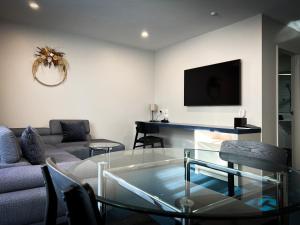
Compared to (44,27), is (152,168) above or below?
below

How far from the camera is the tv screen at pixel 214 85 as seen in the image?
349cm

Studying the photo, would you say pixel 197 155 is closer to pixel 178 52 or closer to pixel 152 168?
pixel 152 168

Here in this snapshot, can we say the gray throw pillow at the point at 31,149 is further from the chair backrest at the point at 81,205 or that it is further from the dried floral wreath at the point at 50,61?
the dried floral wreath at the point at 50,61

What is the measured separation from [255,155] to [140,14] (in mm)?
2633

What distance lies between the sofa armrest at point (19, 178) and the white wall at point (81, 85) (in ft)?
8.31

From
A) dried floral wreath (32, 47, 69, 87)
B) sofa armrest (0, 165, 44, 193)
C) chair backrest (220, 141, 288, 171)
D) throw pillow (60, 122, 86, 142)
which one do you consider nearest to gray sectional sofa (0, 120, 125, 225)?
sofa armrest (0, 165, 44, 193)

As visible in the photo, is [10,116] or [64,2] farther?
[10,116]

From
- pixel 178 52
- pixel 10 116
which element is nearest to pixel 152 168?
pixel 10 116

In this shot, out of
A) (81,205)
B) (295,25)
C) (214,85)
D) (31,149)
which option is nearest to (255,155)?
(81,205)

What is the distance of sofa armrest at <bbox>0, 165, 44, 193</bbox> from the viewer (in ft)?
4.74

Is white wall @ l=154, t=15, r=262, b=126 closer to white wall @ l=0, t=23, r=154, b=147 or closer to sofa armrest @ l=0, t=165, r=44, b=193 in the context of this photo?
white wall @ l=0, t=23, r=154, b=147

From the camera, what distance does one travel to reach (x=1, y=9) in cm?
323

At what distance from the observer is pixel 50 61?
399 cm

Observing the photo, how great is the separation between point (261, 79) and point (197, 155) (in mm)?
1623
